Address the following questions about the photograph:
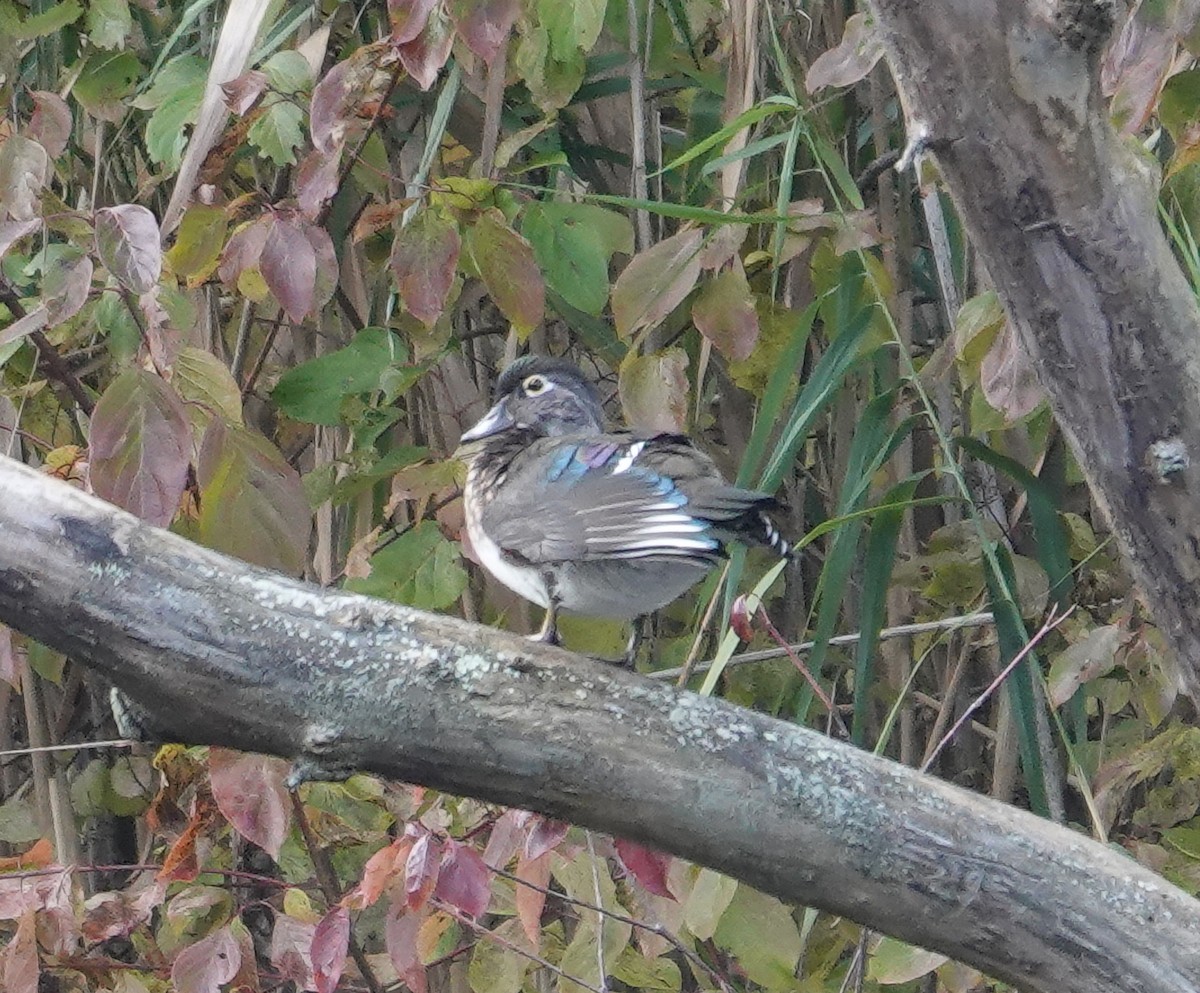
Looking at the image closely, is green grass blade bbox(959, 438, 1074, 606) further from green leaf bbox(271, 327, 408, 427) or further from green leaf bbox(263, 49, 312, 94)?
green leaf bbox(263, 49, 312, 94)

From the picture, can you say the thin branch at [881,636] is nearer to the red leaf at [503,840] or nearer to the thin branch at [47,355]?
the red leaf at [503,840]

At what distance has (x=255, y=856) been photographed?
2.41 m

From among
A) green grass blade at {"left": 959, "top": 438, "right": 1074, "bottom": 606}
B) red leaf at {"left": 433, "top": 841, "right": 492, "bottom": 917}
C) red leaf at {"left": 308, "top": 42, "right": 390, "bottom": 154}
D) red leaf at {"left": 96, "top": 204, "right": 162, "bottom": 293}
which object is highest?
red leaf at {"left": 308, "top": 42, "right": 390, "bottom": 154}

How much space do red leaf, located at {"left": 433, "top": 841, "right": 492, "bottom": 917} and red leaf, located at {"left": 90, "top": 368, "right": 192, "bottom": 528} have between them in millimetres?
429

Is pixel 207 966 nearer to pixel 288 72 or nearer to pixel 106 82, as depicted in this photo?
pixel 288 72

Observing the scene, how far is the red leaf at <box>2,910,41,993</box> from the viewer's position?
1.68m

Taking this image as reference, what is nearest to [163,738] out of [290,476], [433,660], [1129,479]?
[433,660]

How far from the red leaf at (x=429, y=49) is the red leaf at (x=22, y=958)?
971 millimetres

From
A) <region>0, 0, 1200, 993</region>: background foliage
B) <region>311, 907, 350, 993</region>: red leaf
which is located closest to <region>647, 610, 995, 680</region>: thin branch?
<region>0, 0, 1200, 993</region>: background foliage

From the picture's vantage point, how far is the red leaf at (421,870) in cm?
156

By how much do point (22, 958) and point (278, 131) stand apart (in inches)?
36.6

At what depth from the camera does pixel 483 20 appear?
165 cm

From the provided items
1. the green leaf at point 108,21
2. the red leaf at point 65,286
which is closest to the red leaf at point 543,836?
the red leaf at point 65,286

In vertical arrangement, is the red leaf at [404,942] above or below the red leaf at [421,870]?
below
